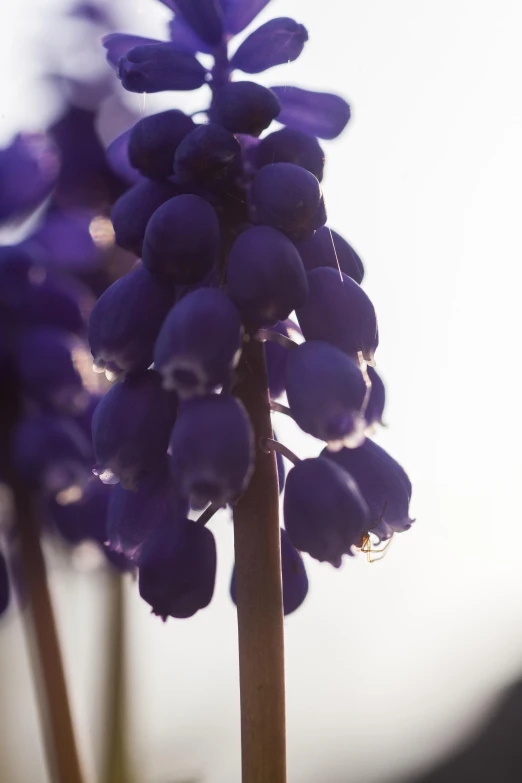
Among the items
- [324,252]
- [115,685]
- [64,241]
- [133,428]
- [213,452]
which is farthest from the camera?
[115,685]

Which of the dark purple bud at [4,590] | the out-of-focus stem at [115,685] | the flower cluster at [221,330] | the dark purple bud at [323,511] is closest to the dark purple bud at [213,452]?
the flower cluster at [221,330]

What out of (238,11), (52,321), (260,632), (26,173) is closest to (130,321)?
(260,632)

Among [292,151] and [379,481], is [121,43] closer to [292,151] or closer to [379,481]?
[292,151]

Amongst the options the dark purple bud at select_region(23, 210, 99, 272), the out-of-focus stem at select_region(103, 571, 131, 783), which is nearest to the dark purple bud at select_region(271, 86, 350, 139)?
the dark purple bud at select_region(23, 210, 99, 272)

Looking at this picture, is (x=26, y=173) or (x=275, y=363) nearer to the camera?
(x=275, y=363)

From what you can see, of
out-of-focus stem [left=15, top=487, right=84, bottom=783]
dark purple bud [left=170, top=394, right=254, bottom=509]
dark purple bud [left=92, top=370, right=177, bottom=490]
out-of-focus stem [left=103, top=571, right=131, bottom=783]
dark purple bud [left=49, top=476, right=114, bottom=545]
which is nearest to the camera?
dark purple bud [left=170, top=394, right=254, bottom=509]

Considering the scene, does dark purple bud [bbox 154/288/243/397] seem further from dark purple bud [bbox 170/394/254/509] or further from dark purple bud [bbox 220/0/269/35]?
dark purple bud [bbox 220/0/269/35]
